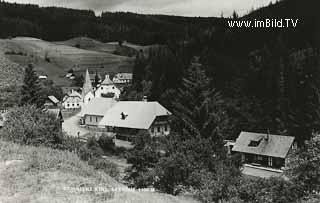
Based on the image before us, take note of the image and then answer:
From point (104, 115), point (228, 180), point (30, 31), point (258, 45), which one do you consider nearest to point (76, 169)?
point (228, 180)

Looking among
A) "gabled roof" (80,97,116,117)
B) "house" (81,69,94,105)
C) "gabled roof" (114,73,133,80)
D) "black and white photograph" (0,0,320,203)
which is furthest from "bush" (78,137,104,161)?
"gabled roof" (114,73,133,80)

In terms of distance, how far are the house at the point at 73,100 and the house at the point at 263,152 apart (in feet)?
161

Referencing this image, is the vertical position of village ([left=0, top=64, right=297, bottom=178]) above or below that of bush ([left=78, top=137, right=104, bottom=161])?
below

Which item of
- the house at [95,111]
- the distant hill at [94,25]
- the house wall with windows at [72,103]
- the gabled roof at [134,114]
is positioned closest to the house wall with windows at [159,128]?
the gabled roof at [134,114]

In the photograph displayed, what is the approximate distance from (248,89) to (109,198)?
50.2 metres

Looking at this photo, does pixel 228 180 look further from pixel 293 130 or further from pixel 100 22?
pixel 100 22

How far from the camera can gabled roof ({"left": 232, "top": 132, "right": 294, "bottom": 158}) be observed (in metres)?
39.8

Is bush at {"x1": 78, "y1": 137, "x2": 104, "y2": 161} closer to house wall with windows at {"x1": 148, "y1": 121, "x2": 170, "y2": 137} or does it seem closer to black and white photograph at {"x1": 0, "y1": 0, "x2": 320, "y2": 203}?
black and white photograph at {"x1": 0, "y1": 0, "x2": 320, "y2": 203}

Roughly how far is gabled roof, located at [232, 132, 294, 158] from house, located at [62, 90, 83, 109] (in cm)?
4876

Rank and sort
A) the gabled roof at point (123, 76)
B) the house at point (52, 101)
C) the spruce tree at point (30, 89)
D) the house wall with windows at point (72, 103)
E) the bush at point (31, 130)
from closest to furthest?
Result: the bush at point (31, 130) → the spruce tree at point (30, 89) → the house at point (52, 101) → the house wall with windows at point (72, 103) → the gabled roof at point (123, 76)

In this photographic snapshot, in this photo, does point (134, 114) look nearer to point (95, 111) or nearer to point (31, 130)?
point (95, 111)

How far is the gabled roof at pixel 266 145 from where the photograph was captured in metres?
39.8

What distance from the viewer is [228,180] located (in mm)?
15750

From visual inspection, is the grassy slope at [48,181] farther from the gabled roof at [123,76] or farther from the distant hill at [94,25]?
the gabled roof at [123,76]
